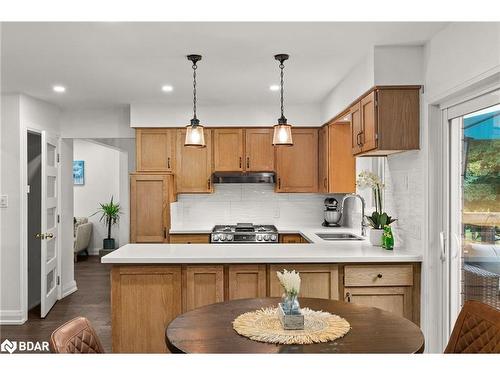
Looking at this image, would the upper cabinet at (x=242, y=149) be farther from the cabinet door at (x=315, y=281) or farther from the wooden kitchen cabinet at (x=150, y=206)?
the cabinet door at (x=315, y=281)

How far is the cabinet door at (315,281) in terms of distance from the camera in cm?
333

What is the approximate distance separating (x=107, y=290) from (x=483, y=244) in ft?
16.2

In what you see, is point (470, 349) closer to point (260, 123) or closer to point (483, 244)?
point (483, 244)

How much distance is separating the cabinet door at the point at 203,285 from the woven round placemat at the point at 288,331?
1.15 meters

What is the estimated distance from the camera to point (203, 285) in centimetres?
333

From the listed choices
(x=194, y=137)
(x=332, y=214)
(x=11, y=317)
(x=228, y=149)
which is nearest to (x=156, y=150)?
(x=228, y=149)

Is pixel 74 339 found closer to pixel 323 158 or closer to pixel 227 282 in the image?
pixel 227 282

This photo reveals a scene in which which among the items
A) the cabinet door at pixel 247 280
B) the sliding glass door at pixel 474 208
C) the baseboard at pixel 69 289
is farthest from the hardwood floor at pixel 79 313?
the sliding glass door at pixel 474 208

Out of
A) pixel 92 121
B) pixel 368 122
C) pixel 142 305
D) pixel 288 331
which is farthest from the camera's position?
pixel 92 121

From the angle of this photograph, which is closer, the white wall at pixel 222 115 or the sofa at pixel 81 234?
the white wall at pixel 222 115

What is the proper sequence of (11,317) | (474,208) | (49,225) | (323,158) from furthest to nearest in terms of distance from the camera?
(323,158) < (49,225) < (11,317) < (474,208)

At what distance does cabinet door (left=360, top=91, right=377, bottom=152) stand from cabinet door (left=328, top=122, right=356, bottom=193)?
1540mm

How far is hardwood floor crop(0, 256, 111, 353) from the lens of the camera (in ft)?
14.4

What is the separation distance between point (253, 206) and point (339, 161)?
142 cm
